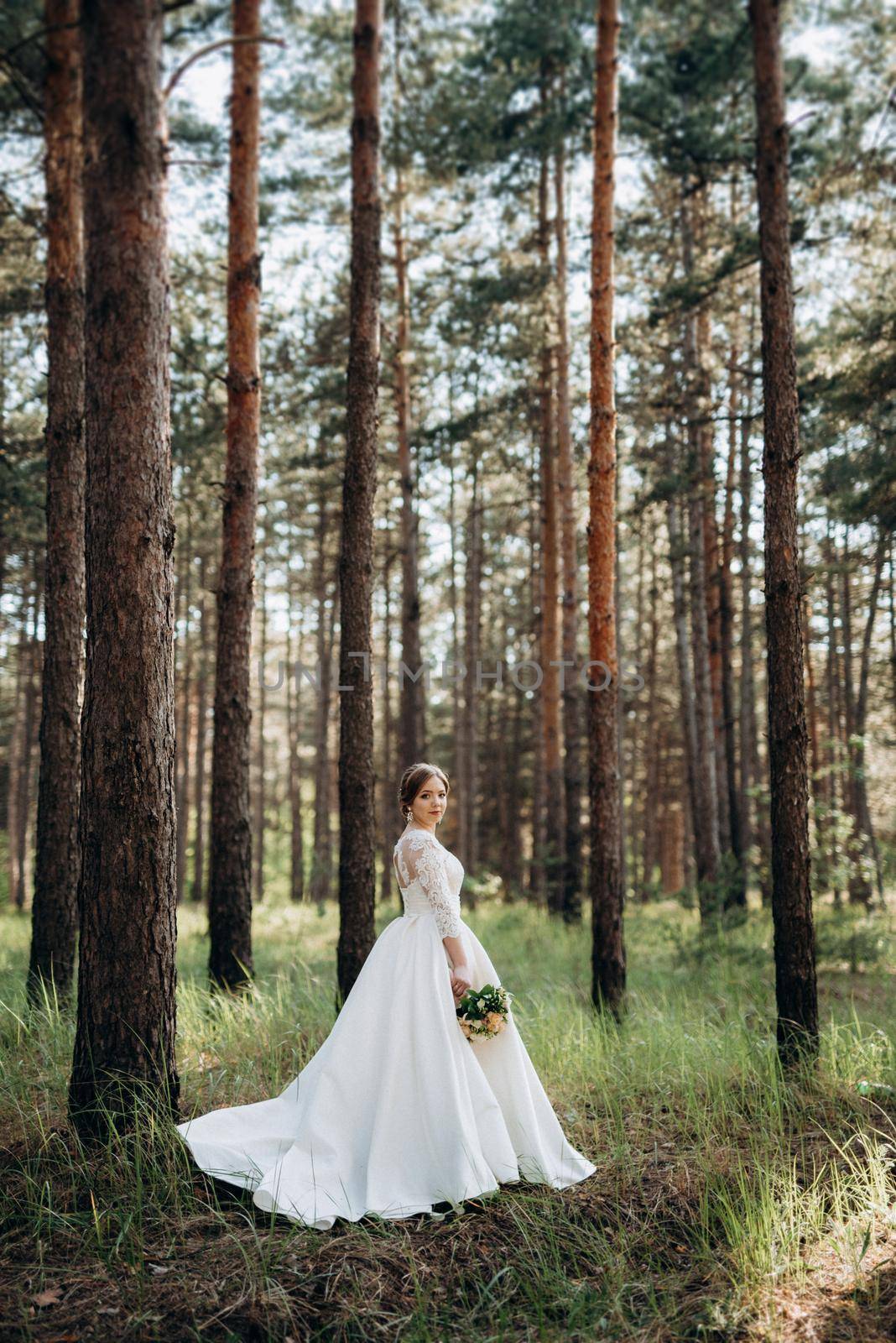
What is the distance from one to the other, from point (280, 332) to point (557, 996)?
10.2 meters

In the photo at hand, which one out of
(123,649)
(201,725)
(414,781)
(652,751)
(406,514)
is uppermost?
(406,514)

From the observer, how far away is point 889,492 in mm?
10539

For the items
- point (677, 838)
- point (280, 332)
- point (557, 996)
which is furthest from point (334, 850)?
point (557, 996)

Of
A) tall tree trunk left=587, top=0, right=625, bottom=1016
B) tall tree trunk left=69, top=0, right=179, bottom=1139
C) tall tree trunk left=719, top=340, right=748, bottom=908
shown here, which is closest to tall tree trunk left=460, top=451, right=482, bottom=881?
tall tree trunk left=719, top=340, right=748, bottom=908

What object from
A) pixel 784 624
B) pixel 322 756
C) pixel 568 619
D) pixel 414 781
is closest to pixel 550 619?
pixel 568 619

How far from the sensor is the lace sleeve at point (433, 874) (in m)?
4.86

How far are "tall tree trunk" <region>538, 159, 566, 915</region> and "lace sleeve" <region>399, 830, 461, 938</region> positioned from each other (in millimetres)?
10128

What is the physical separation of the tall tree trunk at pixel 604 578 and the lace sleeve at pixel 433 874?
11.5ft

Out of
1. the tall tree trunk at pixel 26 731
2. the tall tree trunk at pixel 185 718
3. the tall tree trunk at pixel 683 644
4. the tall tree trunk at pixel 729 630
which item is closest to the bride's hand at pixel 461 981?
the tall tree trunk at pixel 683 644

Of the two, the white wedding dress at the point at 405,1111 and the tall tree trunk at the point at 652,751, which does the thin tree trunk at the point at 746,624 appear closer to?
the tall tree trunk at the point at 652,751

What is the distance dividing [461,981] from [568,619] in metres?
9.96

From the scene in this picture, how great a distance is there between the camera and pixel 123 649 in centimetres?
446

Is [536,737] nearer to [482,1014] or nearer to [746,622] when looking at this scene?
[746,622]

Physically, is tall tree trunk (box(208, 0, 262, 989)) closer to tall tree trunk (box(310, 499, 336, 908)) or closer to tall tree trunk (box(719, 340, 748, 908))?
tall tree trunk (box(719, 340, 748, 908))
